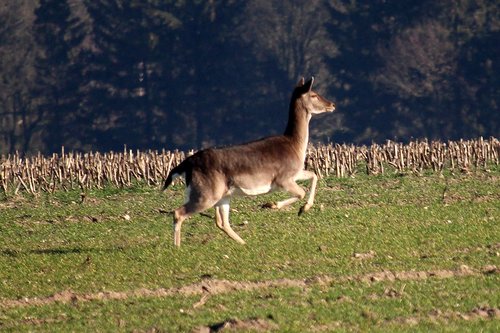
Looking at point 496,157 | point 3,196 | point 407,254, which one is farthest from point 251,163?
point 496,157

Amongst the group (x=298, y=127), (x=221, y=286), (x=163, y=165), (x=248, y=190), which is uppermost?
(x=298, y=127)

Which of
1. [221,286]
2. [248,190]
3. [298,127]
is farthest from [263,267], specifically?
[298,127]

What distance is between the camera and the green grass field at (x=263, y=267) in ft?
43.3

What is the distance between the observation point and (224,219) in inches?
730

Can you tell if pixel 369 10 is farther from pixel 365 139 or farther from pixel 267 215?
pixel 267 215

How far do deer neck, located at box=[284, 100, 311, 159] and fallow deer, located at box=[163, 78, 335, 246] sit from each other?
0.02 m

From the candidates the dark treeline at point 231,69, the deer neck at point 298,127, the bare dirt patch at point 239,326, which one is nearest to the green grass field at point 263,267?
the bare dirt patch at point 239,326

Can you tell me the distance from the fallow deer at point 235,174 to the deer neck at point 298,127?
2 centimetres

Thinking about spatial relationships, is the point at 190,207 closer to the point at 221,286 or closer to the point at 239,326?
the point at 221,286

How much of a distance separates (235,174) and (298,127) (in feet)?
5.60

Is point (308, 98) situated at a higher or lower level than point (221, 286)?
higher

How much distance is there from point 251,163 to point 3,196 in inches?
467

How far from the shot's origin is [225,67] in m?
73.5

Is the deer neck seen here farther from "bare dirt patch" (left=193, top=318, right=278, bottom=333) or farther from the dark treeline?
the dark treeline
